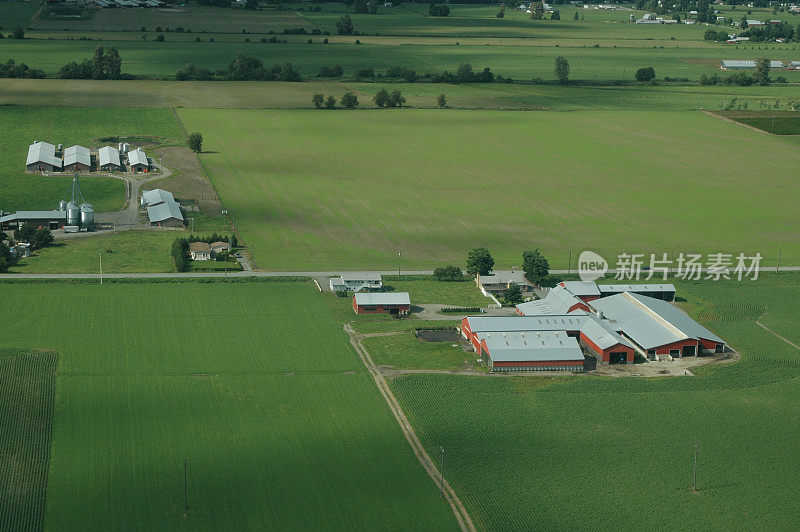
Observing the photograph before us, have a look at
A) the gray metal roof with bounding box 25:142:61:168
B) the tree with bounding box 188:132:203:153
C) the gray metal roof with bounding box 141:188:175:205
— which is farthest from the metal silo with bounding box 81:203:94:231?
the tree with bounding box 188:132:203:153

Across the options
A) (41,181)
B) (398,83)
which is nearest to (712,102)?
(398,83)

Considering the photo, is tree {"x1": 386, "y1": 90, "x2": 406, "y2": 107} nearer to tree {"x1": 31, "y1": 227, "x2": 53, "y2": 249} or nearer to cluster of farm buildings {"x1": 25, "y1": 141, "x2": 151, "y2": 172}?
cluster of farm buildings {"x1": 25, "y1": 141, "x2": 151, "y2": 172}

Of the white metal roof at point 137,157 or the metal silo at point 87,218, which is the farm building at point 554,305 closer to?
the metal silo at point 87,218

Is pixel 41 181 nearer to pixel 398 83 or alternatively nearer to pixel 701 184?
pixel 701 184

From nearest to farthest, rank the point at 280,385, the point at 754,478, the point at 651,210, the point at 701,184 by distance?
1. the point at 754,478
2. the point at 280,385
3. the point at 651,210
4. the point at 701,184

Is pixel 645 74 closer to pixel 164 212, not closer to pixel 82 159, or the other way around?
pixel 82 159

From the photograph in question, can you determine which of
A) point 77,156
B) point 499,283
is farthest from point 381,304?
point 77,156

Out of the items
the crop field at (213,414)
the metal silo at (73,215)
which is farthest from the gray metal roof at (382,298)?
the metal silo at (73,215)

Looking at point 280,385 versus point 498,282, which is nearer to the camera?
point 280,385
